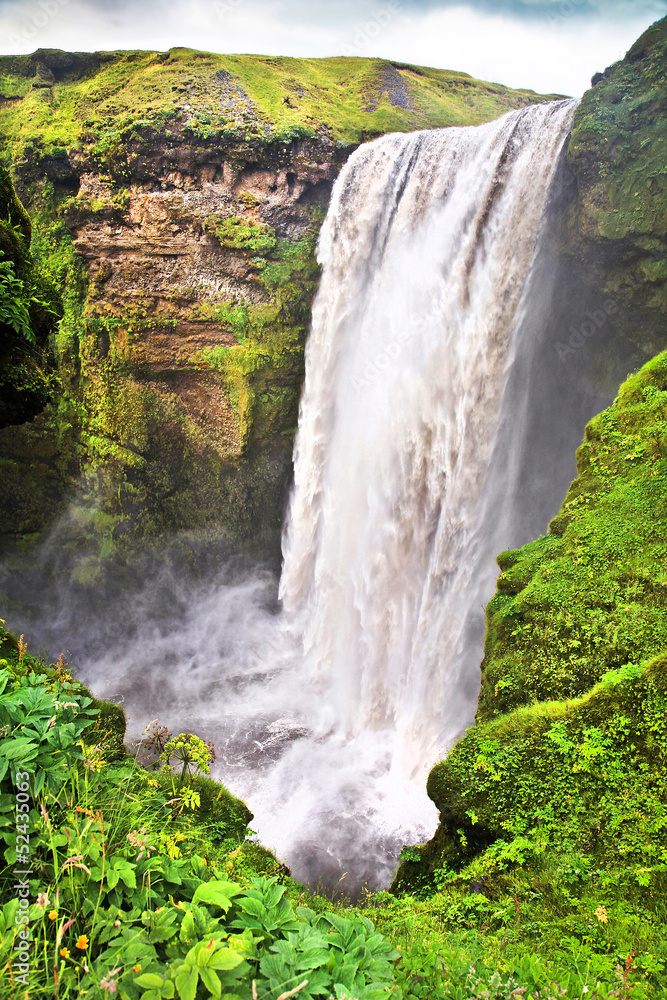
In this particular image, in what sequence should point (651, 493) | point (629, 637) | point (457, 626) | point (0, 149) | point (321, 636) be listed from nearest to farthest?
point (629, 637), point (651, 493), point (457, 626), point (321, 636), point (0, 149)

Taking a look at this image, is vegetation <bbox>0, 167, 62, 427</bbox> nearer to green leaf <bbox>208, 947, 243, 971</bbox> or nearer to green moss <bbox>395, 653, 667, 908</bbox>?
green leaf <bbox>208, 947, 243, 971</bbox>

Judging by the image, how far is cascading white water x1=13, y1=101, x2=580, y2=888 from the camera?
8250 millimetres

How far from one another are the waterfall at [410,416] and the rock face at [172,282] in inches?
40.3

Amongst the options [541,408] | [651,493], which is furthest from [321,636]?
[651,493]

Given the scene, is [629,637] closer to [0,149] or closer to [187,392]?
[187,392]

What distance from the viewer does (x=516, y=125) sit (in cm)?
898

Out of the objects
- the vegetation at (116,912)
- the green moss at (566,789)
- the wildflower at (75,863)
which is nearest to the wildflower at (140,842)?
the vegetation at (116,912)

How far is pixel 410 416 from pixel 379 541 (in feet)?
7.68

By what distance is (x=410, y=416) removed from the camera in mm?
9977

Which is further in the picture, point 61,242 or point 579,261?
point 61,242

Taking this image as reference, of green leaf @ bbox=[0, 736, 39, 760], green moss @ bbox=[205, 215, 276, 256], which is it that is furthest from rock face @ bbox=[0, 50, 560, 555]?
green leaf @ bbox=[0, 736, 39, 760]

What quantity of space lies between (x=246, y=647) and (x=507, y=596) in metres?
8.81

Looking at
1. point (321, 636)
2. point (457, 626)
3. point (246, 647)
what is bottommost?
point (246, 647)

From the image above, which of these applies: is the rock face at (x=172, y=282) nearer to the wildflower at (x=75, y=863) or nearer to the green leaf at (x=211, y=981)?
the wildflower at (x=75, y=863)
